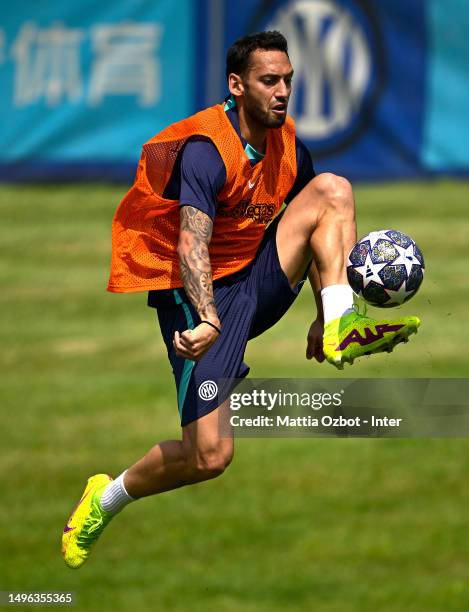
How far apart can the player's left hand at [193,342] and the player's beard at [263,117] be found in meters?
1.78

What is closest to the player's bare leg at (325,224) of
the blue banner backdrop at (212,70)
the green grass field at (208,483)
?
the green grass field at (208,483)

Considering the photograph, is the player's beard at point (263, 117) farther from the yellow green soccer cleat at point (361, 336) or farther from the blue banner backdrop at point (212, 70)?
the blue banner backdrop at point (212, 70)

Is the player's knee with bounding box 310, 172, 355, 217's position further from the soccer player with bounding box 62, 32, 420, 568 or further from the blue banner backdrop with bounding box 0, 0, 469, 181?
the blue banner backdrop with bounding box 0, 0, 469, 181

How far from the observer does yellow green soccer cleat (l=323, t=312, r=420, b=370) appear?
13.4m

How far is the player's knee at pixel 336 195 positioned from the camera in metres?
13.9

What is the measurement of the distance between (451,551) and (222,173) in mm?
16972

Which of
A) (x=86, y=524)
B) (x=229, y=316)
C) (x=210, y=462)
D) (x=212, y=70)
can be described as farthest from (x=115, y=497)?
(x=212, y=70)

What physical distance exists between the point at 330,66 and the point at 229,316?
18.3 metres

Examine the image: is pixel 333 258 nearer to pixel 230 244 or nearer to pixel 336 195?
pixel 336 195

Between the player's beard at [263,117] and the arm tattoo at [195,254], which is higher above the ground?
the player's beard at [263,117]

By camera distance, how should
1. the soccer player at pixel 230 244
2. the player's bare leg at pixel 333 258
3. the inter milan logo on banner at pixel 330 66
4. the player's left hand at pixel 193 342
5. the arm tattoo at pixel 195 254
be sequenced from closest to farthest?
the player's left hand at pixel 193 342 < the arm tattoo at pixel 195 254 < the soccer player at pixel 230 244 < the player's bare leg at pixel 333 258 < the inter milan logo on banner at pixel 330 66

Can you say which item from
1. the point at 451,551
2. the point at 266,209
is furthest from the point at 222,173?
the point at 451,551

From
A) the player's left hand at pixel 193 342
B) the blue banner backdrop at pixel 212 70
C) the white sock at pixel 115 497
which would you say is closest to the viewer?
the player's left hand at pixel 193 342

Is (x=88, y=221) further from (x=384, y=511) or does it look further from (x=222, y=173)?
(x=222, y=173)
